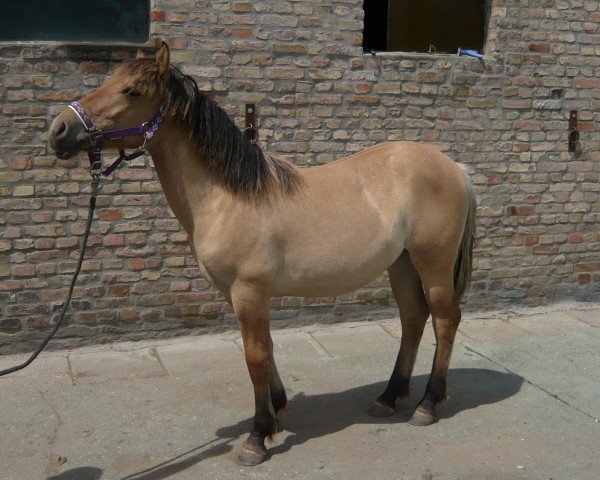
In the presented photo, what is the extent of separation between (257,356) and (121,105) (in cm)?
139

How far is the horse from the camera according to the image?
3502 mm

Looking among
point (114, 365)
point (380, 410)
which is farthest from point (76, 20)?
point (380, 410)

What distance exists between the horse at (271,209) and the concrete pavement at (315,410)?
233 mm

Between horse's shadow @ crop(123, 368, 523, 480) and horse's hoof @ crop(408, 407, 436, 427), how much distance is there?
9 centimetres

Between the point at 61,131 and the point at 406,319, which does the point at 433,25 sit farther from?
the point at 61,131

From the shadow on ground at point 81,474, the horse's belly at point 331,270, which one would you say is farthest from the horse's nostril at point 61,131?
the shadow on ground at point 81,474

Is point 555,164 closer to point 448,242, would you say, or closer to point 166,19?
point 448,242

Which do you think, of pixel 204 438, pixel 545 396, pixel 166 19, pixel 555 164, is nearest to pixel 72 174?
pixel 166 19

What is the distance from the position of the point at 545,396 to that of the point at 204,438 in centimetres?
211

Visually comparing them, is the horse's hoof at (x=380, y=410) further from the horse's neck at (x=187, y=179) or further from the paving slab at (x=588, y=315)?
the paving slab at (x=588, y=315)

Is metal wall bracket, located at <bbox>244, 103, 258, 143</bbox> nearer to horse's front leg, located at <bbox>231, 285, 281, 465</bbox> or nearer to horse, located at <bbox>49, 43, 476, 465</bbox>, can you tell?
horse, located at <bbox>49, 43, 476, 465</bbox>

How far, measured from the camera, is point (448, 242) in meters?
4.14

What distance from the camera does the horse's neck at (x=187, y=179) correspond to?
144 inches

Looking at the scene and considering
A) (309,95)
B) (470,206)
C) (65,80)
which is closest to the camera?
(470,206)
